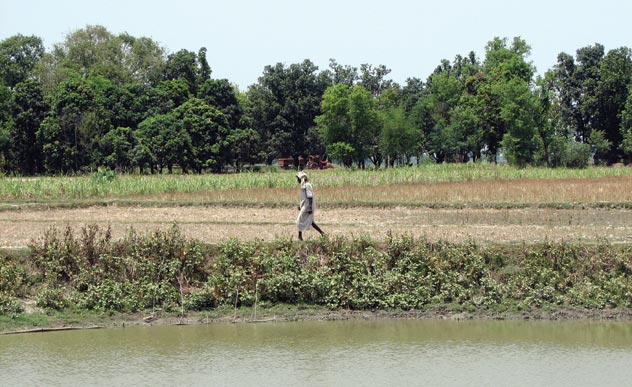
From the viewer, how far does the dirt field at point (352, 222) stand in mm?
19250

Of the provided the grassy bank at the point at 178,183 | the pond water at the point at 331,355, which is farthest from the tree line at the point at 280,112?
the pond water at the point at 331,355

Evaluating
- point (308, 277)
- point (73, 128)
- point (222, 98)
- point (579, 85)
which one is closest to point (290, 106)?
point (222, 98)

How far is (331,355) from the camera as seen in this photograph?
12.5 m

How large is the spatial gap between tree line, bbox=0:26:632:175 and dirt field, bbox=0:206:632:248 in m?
26.6

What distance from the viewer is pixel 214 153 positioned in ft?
184

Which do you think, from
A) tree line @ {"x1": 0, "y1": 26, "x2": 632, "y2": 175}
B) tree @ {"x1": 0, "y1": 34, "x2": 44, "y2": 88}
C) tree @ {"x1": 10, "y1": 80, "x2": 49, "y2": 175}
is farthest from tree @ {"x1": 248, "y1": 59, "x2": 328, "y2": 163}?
tree @ {"x1": 0, "y1": 34, "x2": 44, "y2": 88}

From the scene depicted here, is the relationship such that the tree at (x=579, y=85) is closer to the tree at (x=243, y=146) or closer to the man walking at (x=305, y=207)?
the tree at (x=243, y=146)

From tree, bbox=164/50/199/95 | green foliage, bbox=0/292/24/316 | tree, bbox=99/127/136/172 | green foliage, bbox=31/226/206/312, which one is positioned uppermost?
tree, bbox=164/50/199/95

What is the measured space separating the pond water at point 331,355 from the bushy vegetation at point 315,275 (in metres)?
0.82

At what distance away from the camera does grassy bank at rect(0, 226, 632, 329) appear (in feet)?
51.1

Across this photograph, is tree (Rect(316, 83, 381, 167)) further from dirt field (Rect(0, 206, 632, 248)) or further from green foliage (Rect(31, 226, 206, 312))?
green foliage (Rect(31, 226, 206, 312))

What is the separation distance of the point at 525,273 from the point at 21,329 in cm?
906

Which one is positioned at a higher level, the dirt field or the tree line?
the tree line

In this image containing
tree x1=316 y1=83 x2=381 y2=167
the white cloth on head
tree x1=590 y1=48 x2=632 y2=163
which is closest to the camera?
the white cloth on head
